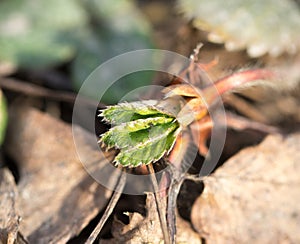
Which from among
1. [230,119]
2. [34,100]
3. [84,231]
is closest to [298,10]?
[230,119]

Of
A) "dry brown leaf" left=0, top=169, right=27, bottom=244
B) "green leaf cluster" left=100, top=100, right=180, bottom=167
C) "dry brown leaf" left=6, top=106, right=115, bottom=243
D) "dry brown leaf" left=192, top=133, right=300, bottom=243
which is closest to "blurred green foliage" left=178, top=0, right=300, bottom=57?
"dry brown leaf" left=192, top=133, right=300, bottom=243

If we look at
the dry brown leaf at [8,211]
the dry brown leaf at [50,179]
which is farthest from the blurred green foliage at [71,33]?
the dry brown leaf at [8,211]

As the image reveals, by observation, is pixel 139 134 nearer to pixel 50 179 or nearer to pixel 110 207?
pixel 110 207

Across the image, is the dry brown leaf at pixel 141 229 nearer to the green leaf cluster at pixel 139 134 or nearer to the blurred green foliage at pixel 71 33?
the green leaf cluster at pixel 139 134

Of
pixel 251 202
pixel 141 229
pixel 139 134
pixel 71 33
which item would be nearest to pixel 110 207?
pixel 141 229

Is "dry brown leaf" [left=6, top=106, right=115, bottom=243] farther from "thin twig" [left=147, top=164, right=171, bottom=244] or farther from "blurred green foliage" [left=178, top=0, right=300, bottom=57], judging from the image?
"blurred green foliage" [left=178, top=0, right=300, bottom=57]

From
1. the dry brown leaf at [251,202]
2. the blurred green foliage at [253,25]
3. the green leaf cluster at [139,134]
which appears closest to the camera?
the green leaf cluster at [139,134]
